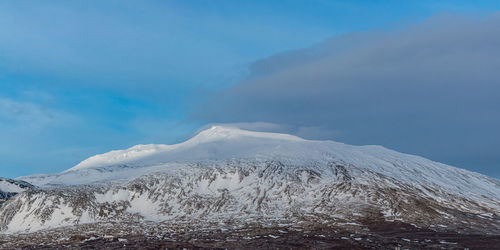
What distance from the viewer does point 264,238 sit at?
132m

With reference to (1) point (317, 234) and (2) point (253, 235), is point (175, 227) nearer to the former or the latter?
(2) point (253, 235)

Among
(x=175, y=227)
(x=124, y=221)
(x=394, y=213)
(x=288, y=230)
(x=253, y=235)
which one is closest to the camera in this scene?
(x=253, y=235)

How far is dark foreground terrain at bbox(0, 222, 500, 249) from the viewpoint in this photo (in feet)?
Result: 388

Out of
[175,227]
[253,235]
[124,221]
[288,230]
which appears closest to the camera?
[253,235]

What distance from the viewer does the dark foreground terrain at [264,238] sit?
11819cm

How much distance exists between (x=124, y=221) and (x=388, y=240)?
105551mm

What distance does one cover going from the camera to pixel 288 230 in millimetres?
147500

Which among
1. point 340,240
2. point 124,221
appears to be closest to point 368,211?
point 340,240

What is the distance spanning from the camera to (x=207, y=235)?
461 ft

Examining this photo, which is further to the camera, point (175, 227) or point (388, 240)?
point (175, 227)

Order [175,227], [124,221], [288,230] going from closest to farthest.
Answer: [288,230], [175,227], [124,221]

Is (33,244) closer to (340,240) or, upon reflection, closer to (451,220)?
(340,240)

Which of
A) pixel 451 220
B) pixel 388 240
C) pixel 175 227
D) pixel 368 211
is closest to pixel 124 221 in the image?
pixel 175 227

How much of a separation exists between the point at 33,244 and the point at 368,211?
112 meters
